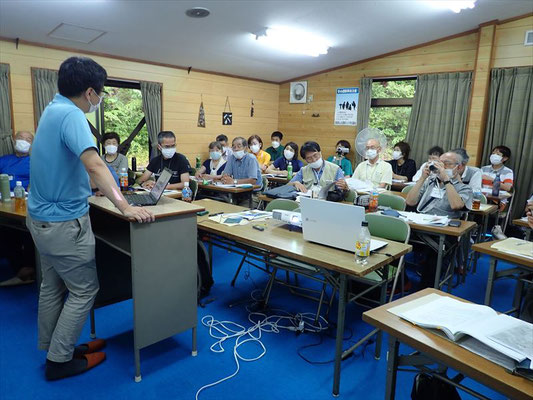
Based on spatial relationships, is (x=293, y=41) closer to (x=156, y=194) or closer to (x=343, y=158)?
(x=343, y=158)

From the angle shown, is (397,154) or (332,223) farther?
(397,154)

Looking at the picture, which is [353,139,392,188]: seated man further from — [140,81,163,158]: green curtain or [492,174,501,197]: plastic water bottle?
[140,81,163,158]: green curtain

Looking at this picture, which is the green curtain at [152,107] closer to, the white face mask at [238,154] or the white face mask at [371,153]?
the white face mask at [238,154]

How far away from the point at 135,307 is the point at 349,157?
570 centimetres

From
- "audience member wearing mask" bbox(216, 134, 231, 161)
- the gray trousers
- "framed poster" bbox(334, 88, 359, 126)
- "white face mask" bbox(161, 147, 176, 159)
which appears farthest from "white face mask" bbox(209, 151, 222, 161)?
the gray trousers

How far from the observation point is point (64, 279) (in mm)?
1806

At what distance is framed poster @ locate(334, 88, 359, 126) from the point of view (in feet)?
22.1

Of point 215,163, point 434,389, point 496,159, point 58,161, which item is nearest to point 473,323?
point 434,389

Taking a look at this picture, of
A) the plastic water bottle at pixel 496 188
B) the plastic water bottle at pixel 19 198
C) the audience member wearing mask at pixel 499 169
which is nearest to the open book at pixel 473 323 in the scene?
the plastic water bottle at pixel 19 198

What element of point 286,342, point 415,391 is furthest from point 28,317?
point 415,391

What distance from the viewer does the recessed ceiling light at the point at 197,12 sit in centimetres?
406

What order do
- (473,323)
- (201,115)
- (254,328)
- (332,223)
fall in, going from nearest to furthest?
1. (473,323)
2. (332,223)
3. (254,328)
4. (201,115)

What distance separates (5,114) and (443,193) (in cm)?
506

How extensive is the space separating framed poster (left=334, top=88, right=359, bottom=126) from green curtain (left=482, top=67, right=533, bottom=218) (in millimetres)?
2212
